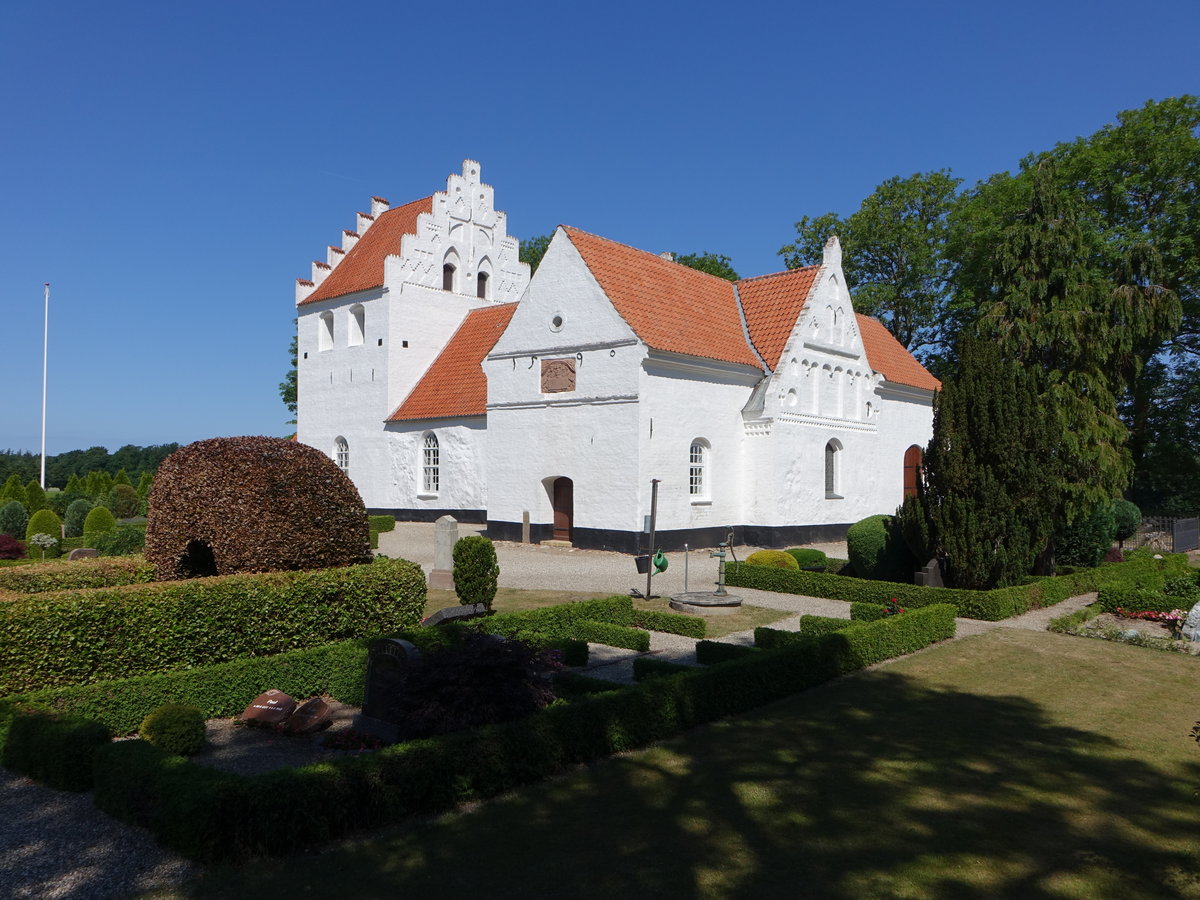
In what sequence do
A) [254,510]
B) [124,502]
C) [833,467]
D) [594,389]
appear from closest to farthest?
[254,510]
[594,389]
[833,467]
[124,502]

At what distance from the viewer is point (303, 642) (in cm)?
1098

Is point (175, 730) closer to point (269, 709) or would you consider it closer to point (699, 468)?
point (269, 709)

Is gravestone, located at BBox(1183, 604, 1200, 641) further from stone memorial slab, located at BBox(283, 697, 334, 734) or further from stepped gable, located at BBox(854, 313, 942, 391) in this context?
stepped gable, located at BBox(854, 313, 942, 391)

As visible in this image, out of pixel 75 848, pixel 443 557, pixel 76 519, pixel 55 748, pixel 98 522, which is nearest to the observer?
→ pixel 75 848

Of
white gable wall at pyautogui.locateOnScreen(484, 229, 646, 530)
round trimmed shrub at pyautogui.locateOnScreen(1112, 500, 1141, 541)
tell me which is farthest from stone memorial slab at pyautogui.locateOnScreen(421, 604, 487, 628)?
round trimmed shrub at pyautogui.locateOnScreen(1112, 500, 1141, 541)

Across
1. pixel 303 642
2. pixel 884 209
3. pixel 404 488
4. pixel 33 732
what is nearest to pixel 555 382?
pixel 404 488

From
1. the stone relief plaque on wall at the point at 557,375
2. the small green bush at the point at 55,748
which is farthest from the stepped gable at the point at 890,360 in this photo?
the small green bush at the point at 55,748

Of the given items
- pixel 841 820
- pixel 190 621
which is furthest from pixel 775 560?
pixel 841 820

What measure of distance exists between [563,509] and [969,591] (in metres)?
12.8

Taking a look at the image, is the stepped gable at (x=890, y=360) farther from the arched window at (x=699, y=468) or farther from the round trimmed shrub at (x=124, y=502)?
the round trimmed shrub at (x=124, y=502)

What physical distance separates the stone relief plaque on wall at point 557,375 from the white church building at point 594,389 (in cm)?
7

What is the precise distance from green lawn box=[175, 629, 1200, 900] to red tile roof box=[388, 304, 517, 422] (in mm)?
22316

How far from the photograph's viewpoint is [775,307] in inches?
1085

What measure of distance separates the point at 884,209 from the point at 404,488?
26926 millimetres
